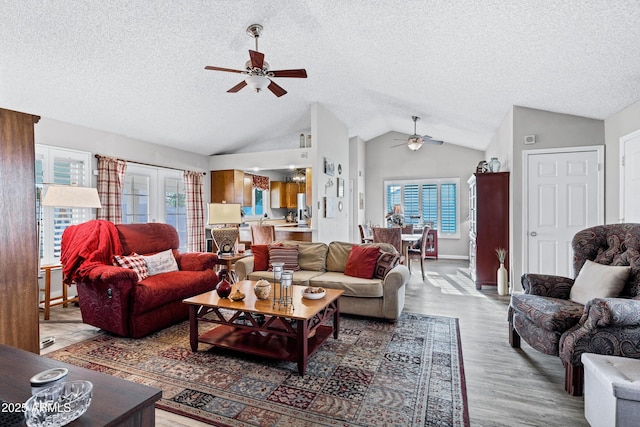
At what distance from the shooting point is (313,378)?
2381mm

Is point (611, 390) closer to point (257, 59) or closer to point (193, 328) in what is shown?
point (193, 328)

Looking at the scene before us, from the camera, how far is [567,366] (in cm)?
217

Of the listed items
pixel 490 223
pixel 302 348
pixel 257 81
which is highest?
pixel 257 81

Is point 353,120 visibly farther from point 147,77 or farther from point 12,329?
point 12,329

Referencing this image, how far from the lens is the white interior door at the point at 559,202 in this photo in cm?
430

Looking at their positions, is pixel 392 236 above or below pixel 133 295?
above

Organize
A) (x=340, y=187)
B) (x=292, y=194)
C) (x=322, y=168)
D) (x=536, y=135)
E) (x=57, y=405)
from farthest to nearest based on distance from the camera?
(x=292, y=194), (x=340, y=187), (x=322, y=168), (x=536, y=135), (x=57, y=405)

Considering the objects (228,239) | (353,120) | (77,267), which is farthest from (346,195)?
(77,267)

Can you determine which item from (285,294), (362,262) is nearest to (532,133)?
(362,262)

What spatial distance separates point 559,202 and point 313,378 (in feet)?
13.6

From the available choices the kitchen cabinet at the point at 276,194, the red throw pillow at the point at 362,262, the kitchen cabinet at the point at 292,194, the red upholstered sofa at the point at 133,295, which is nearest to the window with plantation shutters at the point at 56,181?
the red upholstered sofa at the point at 133,295

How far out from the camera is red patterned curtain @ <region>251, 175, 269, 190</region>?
310 inches

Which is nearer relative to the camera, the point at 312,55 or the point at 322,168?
the point at 312,55

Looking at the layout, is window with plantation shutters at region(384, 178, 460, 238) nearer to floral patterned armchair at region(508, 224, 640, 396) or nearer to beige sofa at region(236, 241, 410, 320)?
beige sofa at region(236, 241, 410, 320)
